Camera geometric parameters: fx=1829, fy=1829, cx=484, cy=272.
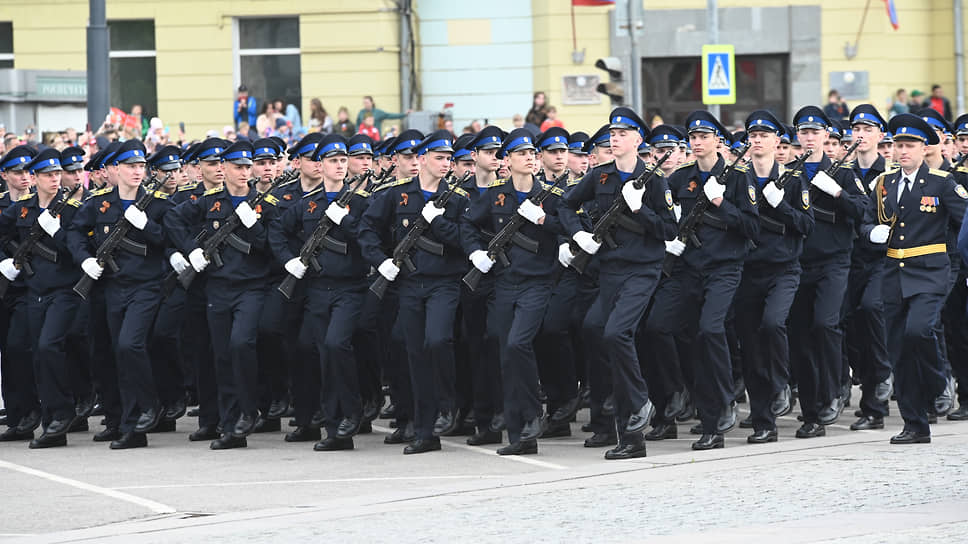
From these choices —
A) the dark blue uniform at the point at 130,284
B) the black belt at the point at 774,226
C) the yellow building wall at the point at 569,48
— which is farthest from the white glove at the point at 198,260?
the yellow building wall at the point at 569,48

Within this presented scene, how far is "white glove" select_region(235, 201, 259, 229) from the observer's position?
42.6 feet

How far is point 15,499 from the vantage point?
10.7 metres

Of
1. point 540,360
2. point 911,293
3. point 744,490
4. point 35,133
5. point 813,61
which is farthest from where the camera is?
point 813,61

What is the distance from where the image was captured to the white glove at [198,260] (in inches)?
511

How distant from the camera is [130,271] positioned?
13125 mm

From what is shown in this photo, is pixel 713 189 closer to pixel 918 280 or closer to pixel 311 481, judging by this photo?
pixel 918 280

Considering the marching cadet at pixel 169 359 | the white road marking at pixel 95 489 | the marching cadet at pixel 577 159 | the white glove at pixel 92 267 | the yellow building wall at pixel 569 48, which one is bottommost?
the white road marking at pixel 95 489

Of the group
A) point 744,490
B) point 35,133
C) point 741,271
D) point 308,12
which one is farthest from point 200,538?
point 308,12

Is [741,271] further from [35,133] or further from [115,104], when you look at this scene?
[115,104]

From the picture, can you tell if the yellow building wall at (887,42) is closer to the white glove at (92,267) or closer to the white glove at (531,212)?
the white glove at (92,267)

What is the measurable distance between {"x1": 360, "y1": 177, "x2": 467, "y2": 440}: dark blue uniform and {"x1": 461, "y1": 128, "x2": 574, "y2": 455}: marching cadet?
208 mm

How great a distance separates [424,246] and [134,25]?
18741 mm

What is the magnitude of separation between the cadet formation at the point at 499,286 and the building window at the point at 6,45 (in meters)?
16.5

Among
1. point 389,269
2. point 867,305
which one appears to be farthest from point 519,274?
point 867,305
